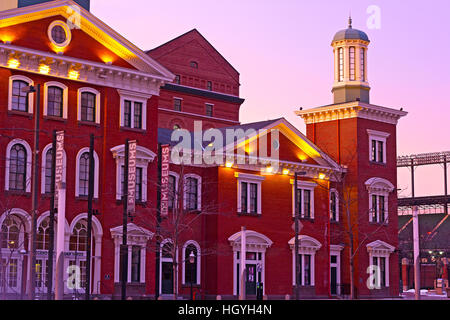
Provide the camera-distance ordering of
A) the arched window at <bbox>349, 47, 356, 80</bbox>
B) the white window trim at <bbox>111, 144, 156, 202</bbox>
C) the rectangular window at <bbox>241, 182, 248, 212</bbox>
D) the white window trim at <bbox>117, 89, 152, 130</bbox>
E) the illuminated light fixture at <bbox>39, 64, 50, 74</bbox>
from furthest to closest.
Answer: the arched window at <bbox>349, 47, 356, 80</bbox>, the rectangular window at <bbox>241, 182, 248, 212</bbox>, the white window trim at <bbox>117, 89, 152, 130</bbox>, the white window trim at <bbox>111, 144, 156, 202</bbox>, the illuminated light fixture at <bbox>39, 64, 50, 74</bbox>

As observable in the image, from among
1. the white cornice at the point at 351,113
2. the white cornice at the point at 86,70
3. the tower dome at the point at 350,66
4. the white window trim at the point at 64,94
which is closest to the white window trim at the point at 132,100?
the white cornice at the point at 86,70

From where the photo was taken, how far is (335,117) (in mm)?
63531

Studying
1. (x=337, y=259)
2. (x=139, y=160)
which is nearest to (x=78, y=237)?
(x=139, y=160)

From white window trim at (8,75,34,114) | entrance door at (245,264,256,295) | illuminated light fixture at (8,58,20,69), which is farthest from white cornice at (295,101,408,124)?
illuminated light fixture at (8,58,20,69)

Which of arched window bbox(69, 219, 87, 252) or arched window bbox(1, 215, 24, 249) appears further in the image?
arched window bbox(69, 219, 87, 252)

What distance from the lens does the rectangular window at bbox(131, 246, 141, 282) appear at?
47.3 meters

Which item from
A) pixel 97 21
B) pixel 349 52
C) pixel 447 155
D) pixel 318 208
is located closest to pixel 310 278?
pixel 318 208

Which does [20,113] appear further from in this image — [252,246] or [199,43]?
[199,43]

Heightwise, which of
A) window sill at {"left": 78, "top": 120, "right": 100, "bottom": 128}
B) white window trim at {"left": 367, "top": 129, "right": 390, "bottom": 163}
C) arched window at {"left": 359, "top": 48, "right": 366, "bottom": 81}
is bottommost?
window sill at {"left": 78, "top": 120, "right": 100, "bottom": 128}

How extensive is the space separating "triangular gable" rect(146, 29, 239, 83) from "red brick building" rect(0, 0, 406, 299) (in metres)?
0.26

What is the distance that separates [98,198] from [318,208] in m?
19.1

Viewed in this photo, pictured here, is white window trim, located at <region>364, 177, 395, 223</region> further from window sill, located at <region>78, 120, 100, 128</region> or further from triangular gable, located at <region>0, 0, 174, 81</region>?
window sill, located at <region>78, 120, 100, 128</region>

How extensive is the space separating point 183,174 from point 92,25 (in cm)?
1057
